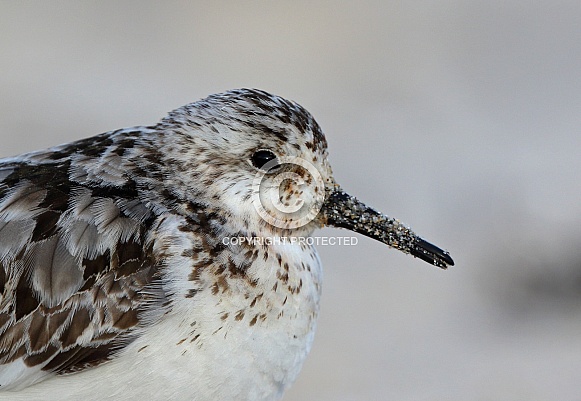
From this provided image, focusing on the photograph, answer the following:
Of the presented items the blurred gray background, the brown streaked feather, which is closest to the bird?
the brown streaked feather

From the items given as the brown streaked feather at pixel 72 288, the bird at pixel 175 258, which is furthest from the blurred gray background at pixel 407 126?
the brown streaked feather at pixel 72 288

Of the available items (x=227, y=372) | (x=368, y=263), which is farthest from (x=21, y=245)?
(x=368, y=263)

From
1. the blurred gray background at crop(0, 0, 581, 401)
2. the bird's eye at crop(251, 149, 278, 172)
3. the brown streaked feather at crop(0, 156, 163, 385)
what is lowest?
the brown streaked feather at crop(0, 156, 163, 385)

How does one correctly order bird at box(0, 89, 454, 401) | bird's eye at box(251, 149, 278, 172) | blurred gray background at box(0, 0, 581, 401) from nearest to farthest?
1. bird at box(0, 89, 454, 401)
2. bird's eye at box(251, 149, 278, 172)
3. blurred gray background at box(0, 0, 581, 401)

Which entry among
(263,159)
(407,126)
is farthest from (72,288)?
(407,126)

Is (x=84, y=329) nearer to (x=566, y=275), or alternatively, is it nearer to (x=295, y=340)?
(x=295, y=340)

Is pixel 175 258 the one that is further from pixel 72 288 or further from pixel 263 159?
pixel 263 159

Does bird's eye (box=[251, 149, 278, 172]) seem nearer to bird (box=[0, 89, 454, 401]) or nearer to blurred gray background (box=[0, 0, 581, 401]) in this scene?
bird (box=[0, 89, 454, 401])
